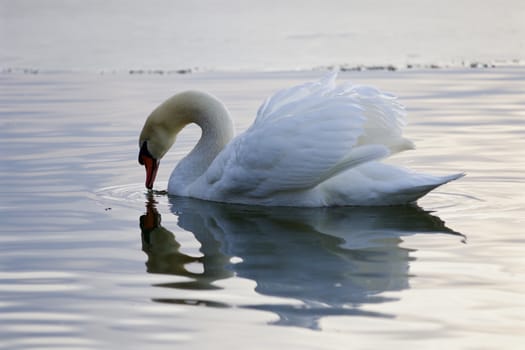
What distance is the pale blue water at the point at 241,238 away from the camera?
5195mm

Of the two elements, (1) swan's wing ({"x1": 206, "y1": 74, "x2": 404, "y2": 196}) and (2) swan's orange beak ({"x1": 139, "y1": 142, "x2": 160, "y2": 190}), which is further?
(2) swan's orange beak ({"x1": 139, "y1": 142, "x2": 160, "y2": 190})

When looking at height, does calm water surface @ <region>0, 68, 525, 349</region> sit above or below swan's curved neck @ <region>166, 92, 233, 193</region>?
below

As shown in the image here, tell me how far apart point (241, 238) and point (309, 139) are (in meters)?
0.98

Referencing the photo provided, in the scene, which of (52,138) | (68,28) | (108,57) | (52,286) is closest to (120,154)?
(52,138)

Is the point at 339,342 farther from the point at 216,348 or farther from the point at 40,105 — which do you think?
the point at 40,105

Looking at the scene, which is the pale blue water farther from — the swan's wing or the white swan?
the swan's wing

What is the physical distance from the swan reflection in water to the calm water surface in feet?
0.04

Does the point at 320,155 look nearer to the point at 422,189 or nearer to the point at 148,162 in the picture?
the point at 422,189

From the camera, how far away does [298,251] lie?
6801 millimetres

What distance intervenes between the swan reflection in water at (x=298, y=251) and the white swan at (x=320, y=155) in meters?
0.11

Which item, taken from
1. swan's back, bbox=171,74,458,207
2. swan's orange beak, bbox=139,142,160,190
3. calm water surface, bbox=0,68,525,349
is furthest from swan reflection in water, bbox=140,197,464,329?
swan's orange beak, bbox=139,142,160,190

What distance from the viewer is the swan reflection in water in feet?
18.5

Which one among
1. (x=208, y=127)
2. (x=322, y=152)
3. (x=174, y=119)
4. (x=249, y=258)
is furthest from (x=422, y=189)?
(x=174, y=119)

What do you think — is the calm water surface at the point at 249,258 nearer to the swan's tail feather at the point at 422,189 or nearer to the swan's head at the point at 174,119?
the swan's tail feather at the point at 422,189
